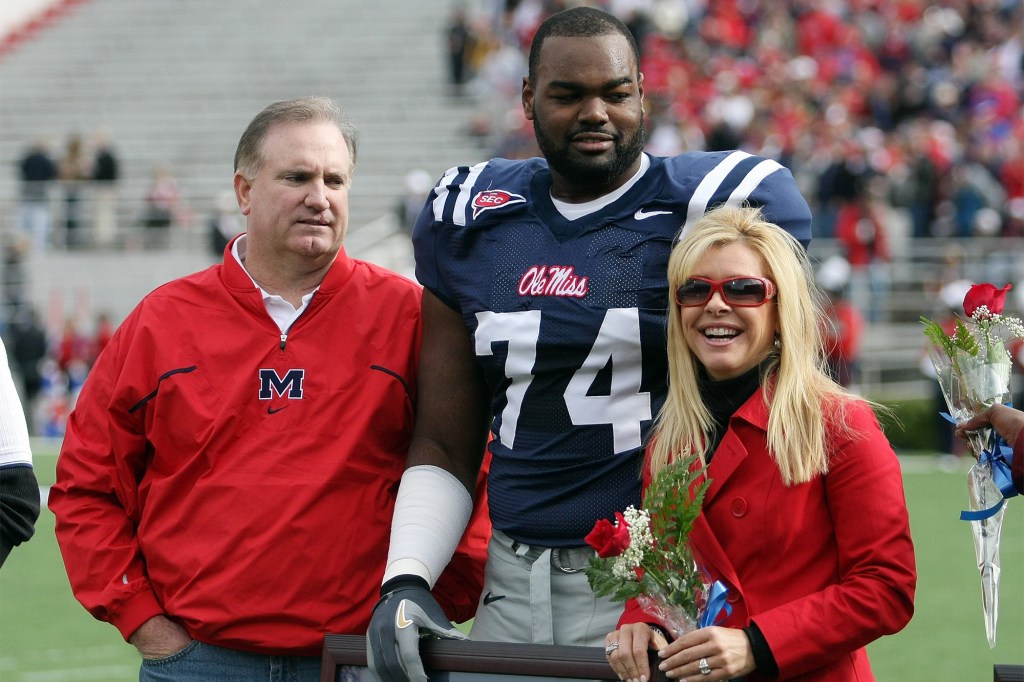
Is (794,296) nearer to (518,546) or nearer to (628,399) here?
(628,399)

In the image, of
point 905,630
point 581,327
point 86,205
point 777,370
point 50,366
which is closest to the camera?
point 777,370

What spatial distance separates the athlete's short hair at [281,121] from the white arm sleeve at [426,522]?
76 cm

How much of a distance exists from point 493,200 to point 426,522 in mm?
682

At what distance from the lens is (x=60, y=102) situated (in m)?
22.5

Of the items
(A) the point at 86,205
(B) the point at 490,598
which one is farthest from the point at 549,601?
(A) the point at 86,205

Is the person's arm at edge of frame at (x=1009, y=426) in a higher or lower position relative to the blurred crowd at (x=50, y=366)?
higher

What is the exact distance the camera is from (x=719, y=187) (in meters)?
2.98

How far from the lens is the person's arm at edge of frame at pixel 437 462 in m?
2.95

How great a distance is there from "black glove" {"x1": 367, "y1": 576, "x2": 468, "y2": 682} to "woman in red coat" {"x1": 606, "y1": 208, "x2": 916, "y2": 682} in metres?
0.38

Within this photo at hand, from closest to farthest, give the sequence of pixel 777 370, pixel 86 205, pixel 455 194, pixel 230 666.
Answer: pixel 777 370 < pixel 230 666 < pixel 455 194 < pixel 86 205

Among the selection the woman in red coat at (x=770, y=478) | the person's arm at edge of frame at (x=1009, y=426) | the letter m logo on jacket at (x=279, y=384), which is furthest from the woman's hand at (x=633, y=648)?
the letter m logo on jacket at (x=279, y=384)

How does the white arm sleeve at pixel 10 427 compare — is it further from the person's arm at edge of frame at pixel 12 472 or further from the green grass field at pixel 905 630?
the green grass field at pixel 905 630

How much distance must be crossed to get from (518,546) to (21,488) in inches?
38.1

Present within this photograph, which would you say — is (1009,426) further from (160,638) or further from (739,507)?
(160,638)
